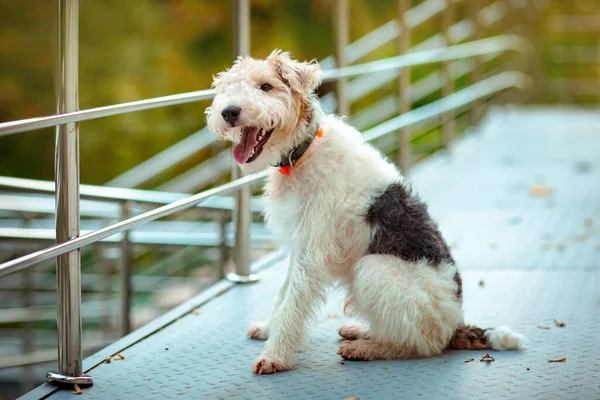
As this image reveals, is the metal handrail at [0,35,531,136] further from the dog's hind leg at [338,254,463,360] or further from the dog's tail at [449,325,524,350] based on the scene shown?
the dog's tail at [449,325,524,350]

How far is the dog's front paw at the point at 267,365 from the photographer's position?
10.5 ft

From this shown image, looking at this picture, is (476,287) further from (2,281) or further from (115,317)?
(2,281)

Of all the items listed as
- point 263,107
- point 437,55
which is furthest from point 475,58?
point 263,107

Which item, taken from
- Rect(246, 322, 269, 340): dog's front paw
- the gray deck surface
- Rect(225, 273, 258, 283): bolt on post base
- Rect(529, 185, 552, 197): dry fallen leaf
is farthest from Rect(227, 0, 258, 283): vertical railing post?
Rect(529, 185, 552, 197): dry fallen leaf

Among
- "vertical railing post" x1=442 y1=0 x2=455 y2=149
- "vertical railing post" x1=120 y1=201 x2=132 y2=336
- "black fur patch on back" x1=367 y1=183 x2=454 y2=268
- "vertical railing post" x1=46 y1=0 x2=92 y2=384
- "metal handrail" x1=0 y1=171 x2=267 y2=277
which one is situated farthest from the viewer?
"vertical railing post" x1=442 y1=0 x2=455 y2=149

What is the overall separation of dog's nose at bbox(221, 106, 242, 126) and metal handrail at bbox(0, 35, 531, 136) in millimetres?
384

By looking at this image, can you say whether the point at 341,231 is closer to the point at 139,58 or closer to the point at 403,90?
the point at 403,90

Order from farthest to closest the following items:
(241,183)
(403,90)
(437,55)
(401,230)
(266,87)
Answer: (437,55) < (403,90) < (241,183) < (401,230) < (266,87)

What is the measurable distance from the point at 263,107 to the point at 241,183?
4.11 ft

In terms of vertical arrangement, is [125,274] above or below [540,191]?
below

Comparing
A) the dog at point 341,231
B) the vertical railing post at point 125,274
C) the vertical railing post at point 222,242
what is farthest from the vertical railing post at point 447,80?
the dog at point 341,231

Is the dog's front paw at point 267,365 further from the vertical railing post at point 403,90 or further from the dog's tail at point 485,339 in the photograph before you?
the vertical railing post at point 403,90

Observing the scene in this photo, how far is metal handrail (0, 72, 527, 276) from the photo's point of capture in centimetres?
279

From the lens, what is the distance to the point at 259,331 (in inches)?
144
